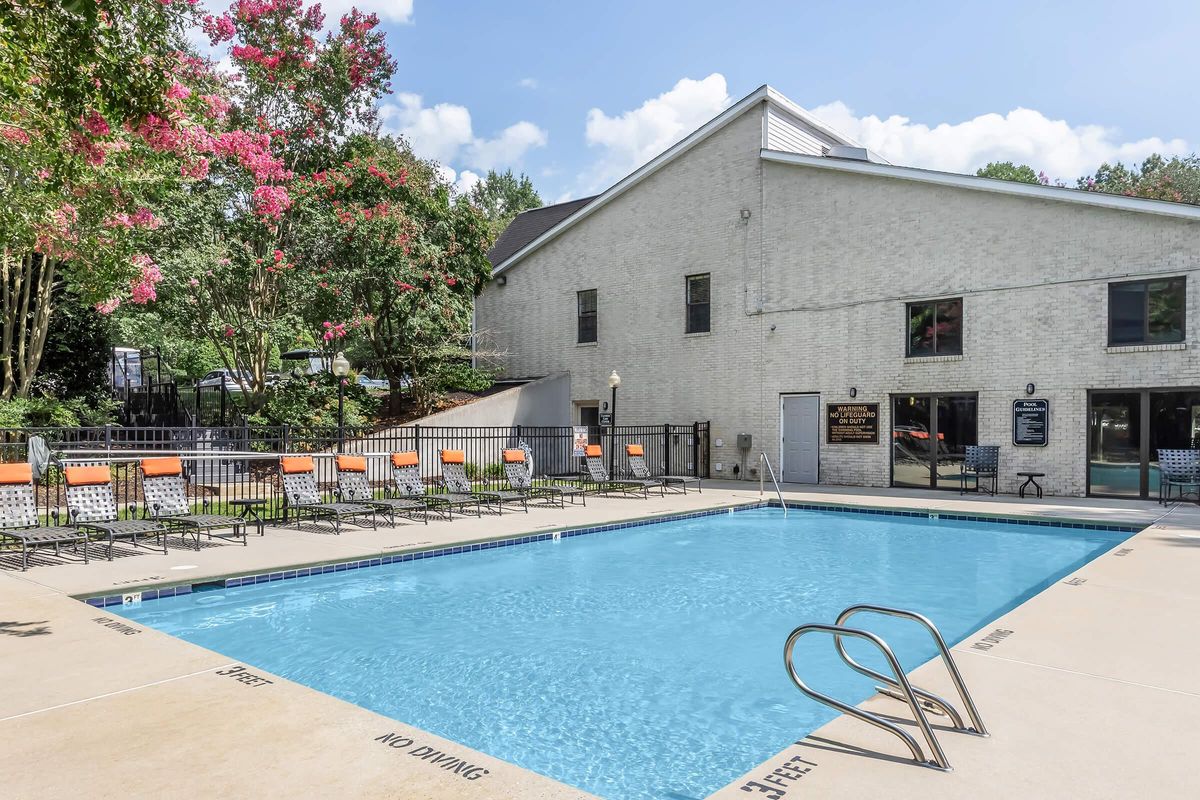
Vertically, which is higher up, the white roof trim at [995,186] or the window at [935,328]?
the white roof trim at [995,186]

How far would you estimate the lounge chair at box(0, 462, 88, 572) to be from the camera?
8500 mm

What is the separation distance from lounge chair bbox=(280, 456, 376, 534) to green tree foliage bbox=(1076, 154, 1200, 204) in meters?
37.9

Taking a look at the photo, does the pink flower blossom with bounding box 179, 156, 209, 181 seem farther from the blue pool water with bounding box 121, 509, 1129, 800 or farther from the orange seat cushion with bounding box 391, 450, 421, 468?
the blue pool water with bounding box 121, 509, 1129, 800

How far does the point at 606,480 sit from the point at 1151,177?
37.0 meters

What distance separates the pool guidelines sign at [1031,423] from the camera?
15695mm

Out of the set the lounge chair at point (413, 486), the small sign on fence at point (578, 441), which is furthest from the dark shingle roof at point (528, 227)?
the lounge chair at point (413, 486)

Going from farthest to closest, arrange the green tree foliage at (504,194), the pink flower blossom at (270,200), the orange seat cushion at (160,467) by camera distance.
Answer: the green tree foliage at (504,194) → the pink flower blossom at (270,200) → the orange seat cushion at (160,467)

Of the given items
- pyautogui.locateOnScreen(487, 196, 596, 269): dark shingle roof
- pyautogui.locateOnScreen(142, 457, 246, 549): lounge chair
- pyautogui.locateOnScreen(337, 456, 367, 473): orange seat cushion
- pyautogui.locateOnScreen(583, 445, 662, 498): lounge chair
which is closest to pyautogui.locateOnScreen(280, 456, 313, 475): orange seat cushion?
pyautogui.locateOnScreen(337, 456, 367, 473): orange seat cushion

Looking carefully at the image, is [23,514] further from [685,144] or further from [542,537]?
[685,144]

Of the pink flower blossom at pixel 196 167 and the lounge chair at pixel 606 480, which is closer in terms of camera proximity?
the pink flower blossom at pixel 196 167

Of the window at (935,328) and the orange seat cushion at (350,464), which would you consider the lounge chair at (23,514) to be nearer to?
the orange seat cushion at (350,464)

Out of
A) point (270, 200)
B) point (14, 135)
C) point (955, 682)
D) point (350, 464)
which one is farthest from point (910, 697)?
point (270, 200)

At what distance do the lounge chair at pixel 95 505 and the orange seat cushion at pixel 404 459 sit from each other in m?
3.96

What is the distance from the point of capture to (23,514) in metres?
8.93
